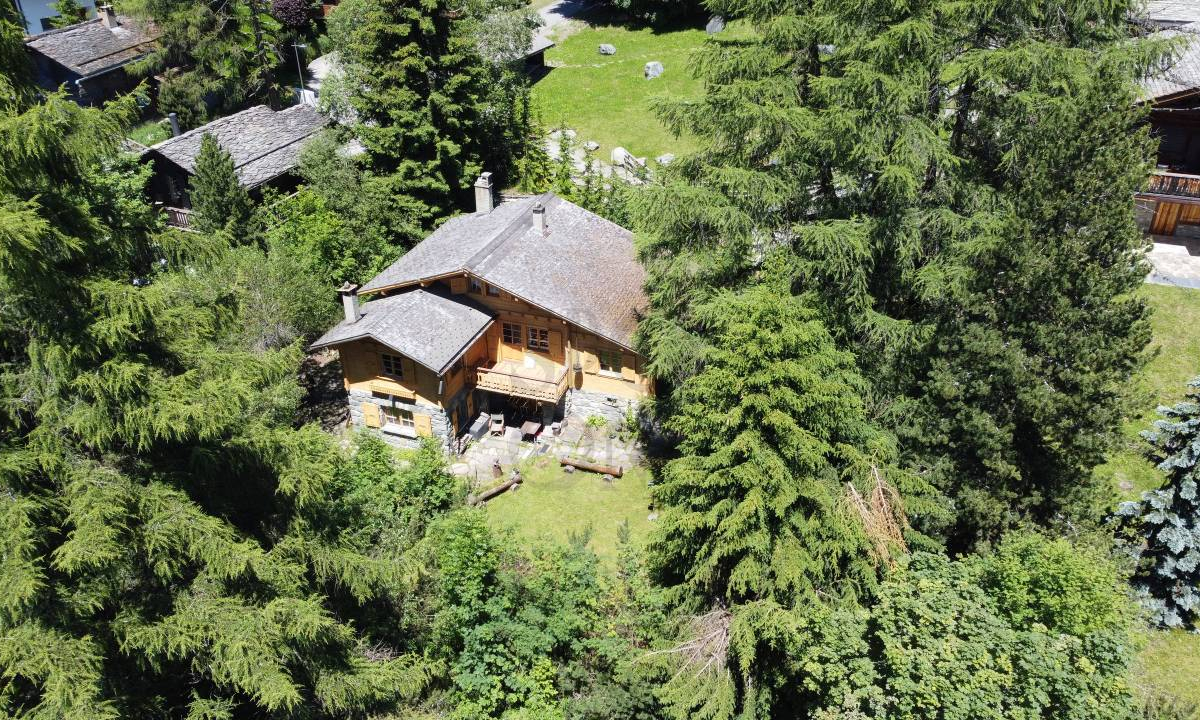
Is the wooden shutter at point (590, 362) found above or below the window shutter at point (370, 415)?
above

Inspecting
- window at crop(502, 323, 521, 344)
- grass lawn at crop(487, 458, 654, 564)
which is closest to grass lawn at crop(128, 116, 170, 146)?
window at crop(502, 323, 521, 344)

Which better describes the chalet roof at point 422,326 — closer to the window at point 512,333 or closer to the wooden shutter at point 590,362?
the window at point 512,333

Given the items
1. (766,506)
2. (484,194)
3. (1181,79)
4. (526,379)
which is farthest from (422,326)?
(1181,79)

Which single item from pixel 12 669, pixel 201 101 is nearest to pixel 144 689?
pixel 12 669

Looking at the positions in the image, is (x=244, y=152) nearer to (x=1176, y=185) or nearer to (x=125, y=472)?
(x=125, y=472)

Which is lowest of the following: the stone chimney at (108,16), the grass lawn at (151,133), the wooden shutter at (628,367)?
the wooden shutter at (628,367)

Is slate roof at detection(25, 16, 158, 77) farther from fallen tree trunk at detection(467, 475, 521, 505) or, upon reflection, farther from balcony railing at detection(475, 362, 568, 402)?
fallen tree trunk at detection(467, 475, 521, 505)

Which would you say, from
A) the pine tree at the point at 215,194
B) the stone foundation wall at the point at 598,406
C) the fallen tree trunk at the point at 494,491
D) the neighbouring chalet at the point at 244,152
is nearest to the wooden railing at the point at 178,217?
the neighbouring chalet at the point at 244,152
